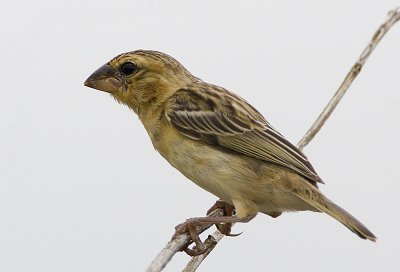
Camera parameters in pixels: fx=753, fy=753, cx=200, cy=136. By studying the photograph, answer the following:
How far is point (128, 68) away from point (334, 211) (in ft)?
5.46

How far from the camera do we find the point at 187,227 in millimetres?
4426

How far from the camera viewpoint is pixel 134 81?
16.5 feet

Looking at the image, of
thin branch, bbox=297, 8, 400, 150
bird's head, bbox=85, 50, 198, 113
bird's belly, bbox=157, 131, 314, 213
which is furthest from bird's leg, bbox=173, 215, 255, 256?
bird's head, bbox=85, 50, 198, 113

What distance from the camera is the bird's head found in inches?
197

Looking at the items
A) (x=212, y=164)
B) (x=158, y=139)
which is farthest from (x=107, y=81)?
(x=212, y=164)

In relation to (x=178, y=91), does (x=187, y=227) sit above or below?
below

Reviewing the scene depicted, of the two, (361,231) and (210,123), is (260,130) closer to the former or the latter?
(210,123)

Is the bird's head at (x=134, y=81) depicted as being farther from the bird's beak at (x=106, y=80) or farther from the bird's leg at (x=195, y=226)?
the bird's leg at (x=195, y=226)

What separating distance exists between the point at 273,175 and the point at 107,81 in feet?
4.17

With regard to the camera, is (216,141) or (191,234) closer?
(191,234)

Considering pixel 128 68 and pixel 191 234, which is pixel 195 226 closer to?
pixel 191 234

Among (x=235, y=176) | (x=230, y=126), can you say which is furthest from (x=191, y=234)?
(x=230, y=126)

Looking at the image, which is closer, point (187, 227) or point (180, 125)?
point (187, 227)

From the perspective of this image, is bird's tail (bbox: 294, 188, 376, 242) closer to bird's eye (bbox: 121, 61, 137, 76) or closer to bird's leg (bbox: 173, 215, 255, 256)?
bird's leg (bbox: 173, 215, 255, 256)
